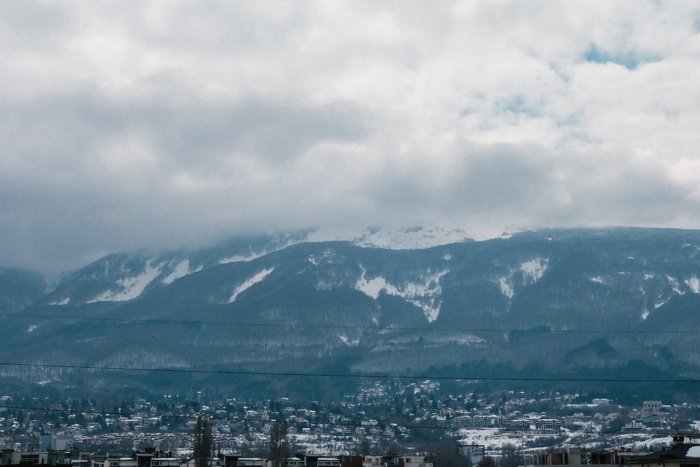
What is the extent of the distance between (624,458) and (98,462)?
79.9 metres

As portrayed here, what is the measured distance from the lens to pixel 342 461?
16300 cm

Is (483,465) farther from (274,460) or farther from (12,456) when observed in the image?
(12,456)

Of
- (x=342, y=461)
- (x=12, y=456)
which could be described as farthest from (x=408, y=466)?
(x=12, y=456)

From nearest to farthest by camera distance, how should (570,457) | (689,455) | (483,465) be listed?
(689,455)
(570,457)
(483,465)

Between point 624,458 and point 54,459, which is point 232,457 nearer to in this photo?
point 54,459

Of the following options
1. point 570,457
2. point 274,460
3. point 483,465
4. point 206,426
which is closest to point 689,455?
point 570,457

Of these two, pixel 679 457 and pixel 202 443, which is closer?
pixel 679 457

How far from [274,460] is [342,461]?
13.4 meters

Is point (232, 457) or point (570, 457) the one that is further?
point (232, 457)

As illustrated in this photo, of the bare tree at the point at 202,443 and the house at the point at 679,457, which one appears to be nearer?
the house at the point at 679,457

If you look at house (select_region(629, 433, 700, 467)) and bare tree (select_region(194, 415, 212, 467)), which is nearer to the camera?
house (select_region(629, 433, 700, 467))

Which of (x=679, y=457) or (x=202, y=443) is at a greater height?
(x=202, y=443)

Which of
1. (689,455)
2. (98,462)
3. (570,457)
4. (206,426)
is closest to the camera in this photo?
(689,455)

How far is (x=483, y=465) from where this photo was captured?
179125 millimetres
